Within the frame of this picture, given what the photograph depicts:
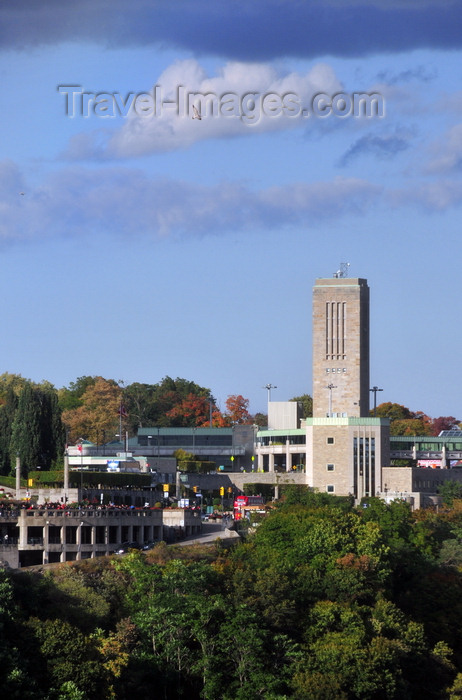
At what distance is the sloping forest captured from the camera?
7262 cm

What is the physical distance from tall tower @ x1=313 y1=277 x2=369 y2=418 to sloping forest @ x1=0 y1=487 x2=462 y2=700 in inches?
2213

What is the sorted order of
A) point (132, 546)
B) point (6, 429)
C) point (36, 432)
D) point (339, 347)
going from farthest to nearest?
point (339, 347)
point (6, 429)
point (36, 432)
point (132, 546)

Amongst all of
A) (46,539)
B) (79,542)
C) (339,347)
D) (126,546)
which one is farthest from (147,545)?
(339,347)

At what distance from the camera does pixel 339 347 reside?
160 meters

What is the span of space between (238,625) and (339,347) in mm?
81700

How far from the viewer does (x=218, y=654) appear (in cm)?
7956

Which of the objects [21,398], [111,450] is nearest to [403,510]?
[21,398]

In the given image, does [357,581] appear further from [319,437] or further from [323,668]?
[319,437]

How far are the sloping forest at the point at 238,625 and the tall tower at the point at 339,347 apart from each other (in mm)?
56212

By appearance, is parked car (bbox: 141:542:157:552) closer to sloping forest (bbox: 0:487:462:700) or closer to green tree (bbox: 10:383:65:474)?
sloping forest (bbox: 0:487:462:700)

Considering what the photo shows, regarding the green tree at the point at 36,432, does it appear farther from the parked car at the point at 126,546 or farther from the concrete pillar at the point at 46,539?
the concrete pillar at the point at 46,539

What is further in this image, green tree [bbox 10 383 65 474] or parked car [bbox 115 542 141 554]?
green tree [bbox 10 383 65 474]

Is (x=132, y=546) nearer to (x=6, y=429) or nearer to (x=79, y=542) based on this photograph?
(x=79, y=542)

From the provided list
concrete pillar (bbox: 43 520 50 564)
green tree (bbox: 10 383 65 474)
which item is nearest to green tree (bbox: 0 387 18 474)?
green tree (bbox: 10 383 65 474)
